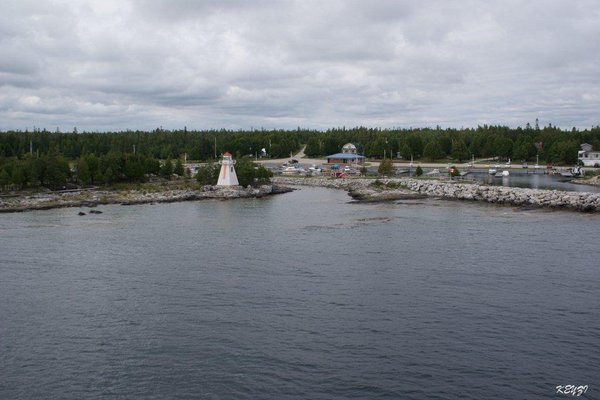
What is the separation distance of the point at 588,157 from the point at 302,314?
9974cm

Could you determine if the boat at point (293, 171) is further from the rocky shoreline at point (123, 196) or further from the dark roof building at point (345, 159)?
the rocky shoreline at point (123, 196)

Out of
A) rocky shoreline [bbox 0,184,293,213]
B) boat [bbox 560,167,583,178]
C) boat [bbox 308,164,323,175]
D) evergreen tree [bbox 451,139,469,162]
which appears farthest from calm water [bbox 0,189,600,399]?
evergreen tree [bbox 451,139,469,162]

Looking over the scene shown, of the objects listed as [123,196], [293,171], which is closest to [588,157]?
[293,171]

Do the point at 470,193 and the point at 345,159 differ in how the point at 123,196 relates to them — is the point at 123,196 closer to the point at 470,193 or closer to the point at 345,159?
the point at 470,193

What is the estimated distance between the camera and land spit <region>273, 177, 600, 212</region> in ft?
154

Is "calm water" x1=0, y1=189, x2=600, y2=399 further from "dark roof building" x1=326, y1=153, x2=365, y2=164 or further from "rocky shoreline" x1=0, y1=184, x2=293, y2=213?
"dark roof building" x1=326, y1=153, x2=365, y2=164

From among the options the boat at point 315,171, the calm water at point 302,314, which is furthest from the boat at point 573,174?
the calm water at point 302,314

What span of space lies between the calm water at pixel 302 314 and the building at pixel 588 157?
73.8 m

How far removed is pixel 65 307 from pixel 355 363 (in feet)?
35.7

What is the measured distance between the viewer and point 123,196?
189ft

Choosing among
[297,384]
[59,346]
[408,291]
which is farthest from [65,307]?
[408,291]

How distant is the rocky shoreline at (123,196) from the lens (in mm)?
51375

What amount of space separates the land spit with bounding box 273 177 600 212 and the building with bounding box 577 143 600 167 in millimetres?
48961

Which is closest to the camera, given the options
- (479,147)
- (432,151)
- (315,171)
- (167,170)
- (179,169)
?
(167,170)
